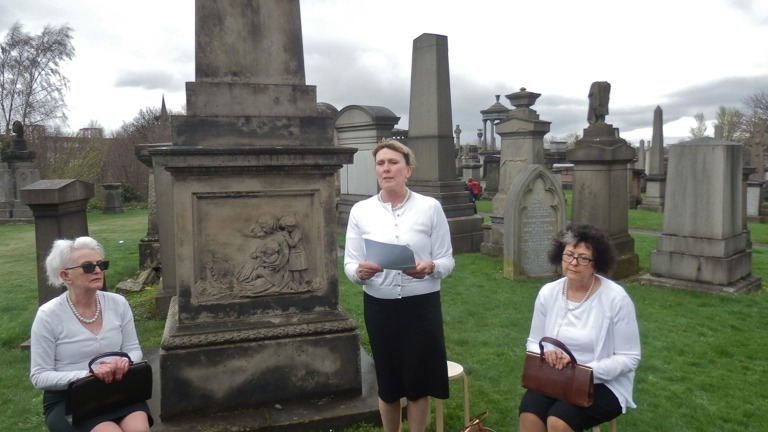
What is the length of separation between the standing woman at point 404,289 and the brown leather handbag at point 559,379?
50cm

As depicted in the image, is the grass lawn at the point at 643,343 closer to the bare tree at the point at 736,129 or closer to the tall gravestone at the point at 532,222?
the tall gravestone at the point at 532,222

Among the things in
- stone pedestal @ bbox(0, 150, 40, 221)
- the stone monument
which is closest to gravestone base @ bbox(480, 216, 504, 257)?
the stone monument

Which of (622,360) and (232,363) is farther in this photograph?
(232,363)

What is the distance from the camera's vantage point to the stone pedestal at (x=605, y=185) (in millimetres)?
8594

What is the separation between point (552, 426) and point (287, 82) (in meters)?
2.72

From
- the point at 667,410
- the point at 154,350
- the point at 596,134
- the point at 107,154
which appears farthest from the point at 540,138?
the point at 107,154

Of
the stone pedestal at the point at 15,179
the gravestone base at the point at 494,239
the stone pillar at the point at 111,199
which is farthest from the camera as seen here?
the stone pillar at the point at 111,199

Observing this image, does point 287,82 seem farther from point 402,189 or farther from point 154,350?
point 154,350

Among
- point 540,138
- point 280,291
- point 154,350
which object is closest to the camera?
point 280,291

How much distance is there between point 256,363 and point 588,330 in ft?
6.99

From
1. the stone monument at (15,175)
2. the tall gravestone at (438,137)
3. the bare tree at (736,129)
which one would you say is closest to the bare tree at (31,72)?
the stone monument at (15,175)

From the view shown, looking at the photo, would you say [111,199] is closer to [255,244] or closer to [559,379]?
[255,244]

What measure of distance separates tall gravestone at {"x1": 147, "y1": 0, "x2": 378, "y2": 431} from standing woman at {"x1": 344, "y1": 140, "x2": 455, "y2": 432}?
69 cm

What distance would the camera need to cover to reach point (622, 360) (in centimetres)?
284
